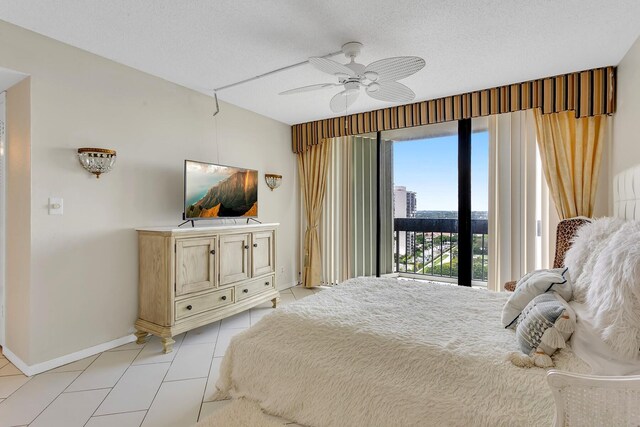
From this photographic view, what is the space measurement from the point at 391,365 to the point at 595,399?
0.77m

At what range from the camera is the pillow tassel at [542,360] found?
1.26 metres

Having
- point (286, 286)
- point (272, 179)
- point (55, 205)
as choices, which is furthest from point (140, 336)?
point (272, 179)

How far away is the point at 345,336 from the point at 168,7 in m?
2.30

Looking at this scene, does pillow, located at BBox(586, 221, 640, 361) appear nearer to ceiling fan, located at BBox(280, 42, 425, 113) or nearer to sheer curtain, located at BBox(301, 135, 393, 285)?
ceiling fan, located at BBox(280, 42, 425, 113)

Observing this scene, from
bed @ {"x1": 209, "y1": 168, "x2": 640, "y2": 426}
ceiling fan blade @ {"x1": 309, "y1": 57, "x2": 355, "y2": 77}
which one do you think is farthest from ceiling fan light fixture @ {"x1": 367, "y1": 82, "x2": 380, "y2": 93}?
bed @ {"x1": 209, "y1": 168, "x2": 640, "y2": 426}

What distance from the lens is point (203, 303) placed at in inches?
118

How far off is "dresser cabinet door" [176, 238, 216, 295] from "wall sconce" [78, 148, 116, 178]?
33.5 inches

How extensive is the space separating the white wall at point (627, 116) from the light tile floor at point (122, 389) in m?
3.10


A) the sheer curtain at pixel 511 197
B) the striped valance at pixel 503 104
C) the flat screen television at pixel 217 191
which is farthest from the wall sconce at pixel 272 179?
the sheer curtain at pixel 511 197

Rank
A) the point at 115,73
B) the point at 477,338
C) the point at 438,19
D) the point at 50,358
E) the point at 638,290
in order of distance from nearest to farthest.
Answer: the point at 638,290, the point at 477,338, the point at 438,19, the point at 50,358, the point at 115,73

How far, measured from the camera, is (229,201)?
3562 millimetres

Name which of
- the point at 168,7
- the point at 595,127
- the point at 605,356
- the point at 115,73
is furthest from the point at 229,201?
the point at 595,127

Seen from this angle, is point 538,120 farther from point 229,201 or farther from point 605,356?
point 229,201

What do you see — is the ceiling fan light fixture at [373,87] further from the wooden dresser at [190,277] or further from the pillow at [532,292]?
the wooden dresser at [190,277]
